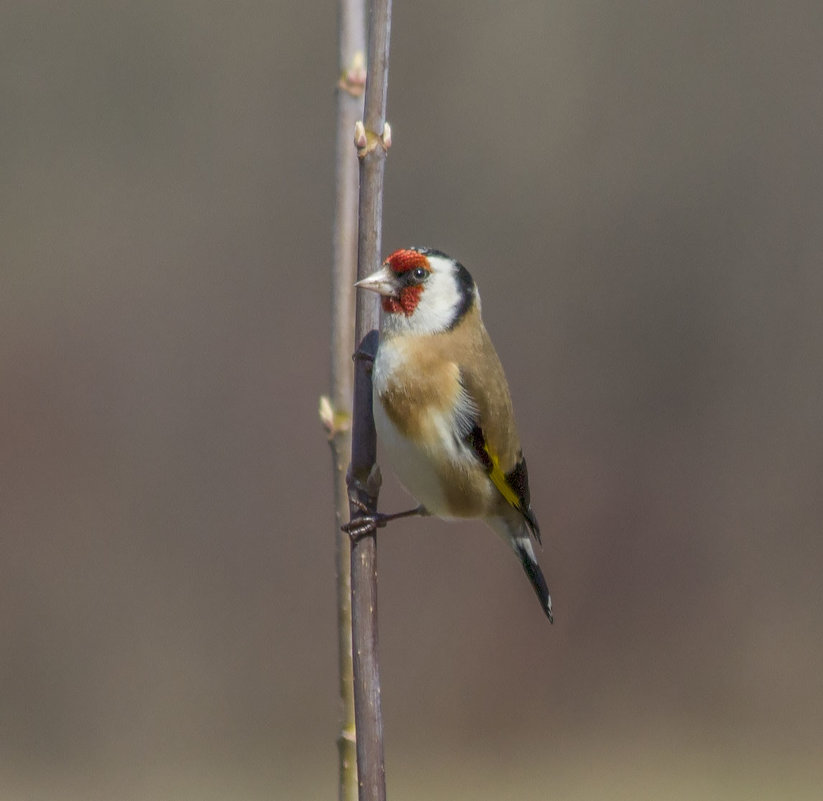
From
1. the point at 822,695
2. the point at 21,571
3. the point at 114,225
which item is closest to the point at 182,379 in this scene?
the point at 114,225

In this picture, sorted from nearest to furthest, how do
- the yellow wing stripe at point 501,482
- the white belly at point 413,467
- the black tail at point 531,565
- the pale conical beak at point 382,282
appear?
the pale conical beak at point 382,282
the white belly at point 413,467
the yellow wing stripe at point 501,482
the black tail at point 531,565

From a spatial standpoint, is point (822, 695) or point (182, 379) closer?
point (182, 379)

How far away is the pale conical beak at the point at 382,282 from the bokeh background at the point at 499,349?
485 centimetres

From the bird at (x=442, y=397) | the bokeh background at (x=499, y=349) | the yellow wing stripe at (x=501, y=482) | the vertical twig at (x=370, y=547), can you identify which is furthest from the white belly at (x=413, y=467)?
the bokeh background at (x=499, y=349)

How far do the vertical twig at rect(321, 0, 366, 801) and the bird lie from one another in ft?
1.01

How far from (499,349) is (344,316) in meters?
5.62

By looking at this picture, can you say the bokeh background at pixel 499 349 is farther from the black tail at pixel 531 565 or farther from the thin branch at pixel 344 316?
the thin branch at pixel 344 316

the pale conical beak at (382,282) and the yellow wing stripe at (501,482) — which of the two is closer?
the pale conical beak at (382,282)

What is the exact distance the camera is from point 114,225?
7.89 meters

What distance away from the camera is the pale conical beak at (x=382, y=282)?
82.3 inches

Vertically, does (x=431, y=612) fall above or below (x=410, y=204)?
below

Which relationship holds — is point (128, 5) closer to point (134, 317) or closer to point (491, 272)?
point (134, 317)

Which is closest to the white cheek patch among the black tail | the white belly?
the white belly

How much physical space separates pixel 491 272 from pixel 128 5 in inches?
119
